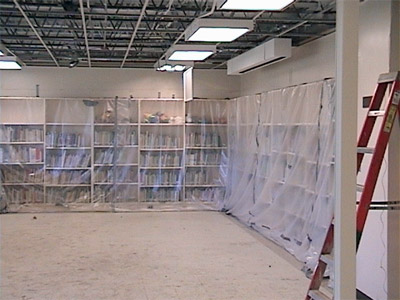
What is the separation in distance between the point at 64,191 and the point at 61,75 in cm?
215

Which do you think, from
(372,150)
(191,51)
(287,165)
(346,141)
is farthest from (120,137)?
(346,141)

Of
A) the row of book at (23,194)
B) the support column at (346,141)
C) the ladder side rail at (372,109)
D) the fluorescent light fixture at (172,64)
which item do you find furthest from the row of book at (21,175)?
the support column at (346,141)

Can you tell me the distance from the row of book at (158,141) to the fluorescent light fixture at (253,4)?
5.82m

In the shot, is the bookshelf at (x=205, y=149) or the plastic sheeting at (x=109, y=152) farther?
the bookshelf at (x=205, y=149)

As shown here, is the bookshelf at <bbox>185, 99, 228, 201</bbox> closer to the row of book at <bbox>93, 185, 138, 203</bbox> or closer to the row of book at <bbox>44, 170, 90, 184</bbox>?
the row of book at <bbox>93, 185, 138, 203</bbox>

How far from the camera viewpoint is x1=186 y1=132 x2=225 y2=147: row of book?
9.99 metres

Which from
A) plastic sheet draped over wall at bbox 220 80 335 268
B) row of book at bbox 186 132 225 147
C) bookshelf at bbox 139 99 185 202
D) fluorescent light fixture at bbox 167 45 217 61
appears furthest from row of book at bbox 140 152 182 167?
fluorescent light fixture at bbox 167 45 217 61

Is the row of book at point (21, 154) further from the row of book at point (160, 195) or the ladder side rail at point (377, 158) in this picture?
the ladder side rail at point (377, 158)

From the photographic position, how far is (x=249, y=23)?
16.8 feet

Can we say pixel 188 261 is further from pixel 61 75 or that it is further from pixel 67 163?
pixel 61 75

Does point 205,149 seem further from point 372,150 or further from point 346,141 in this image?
point 346,141

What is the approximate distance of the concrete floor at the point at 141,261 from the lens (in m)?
5.00

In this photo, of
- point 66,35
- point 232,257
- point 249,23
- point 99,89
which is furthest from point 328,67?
point 99,89

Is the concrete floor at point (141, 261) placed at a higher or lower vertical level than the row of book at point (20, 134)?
lower
